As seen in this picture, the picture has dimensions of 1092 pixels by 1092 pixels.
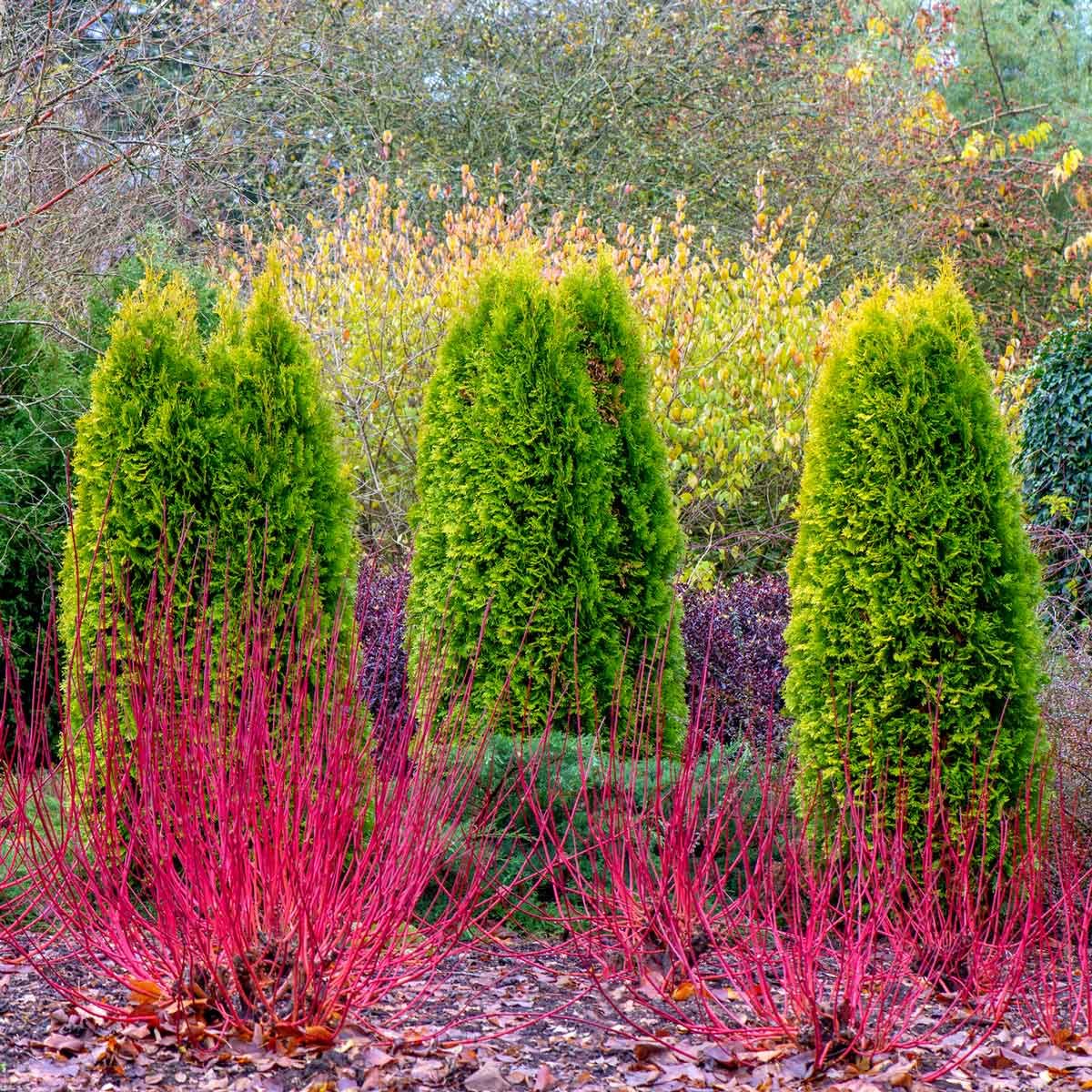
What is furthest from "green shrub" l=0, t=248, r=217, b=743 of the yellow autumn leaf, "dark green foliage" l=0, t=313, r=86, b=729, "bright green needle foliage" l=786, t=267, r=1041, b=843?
the yellow autumn leaf

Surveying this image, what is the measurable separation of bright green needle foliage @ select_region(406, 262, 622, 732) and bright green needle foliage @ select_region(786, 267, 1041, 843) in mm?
1107

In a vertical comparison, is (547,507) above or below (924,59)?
below

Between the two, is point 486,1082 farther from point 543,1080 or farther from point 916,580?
point 916,580

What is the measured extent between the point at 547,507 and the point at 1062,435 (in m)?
5.06

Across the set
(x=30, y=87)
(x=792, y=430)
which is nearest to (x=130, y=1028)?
(x=30, y=87)

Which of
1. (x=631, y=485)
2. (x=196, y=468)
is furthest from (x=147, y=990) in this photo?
(x=631, y=485)

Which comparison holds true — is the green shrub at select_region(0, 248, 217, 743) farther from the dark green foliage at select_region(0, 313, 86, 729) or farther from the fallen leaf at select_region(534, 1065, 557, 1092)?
the fallen leaf at select_region(534, 1065, 557, 1092)

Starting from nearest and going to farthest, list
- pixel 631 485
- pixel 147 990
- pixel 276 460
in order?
pixel 147 990, pixel 276 460, pixel 631 485

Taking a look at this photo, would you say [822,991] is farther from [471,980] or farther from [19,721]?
[19,721]

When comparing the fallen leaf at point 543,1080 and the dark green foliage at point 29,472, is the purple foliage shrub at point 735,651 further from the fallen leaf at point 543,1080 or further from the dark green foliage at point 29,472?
the fallen leaf at point 543,1080

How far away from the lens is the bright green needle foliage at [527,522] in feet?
17.4

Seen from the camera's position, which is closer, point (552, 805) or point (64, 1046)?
point (64, 1046)

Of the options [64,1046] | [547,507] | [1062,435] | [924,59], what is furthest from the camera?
[924,59]

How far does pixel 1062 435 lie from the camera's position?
874 centimetres
